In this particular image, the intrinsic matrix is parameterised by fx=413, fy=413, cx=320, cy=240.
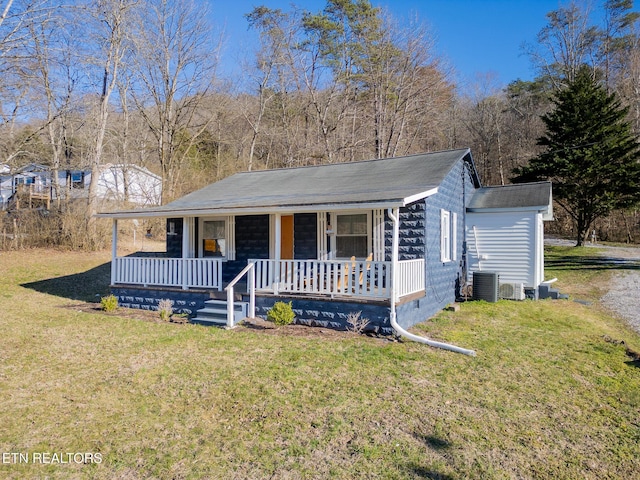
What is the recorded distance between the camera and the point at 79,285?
47.0 feet

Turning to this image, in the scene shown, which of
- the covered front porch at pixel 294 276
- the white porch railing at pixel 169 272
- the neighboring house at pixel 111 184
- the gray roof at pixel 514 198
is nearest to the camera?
the covered front porch at pixel 294 276

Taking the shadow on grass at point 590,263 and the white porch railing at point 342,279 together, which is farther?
the shadow on grass at point 590,263

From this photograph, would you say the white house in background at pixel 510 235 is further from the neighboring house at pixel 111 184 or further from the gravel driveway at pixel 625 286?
the neighboring house at pixel 111 184

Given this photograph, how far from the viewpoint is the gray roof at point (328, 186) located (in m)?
8.63

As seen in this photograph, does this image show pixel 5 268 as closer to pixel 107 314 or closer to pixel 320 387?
pixel 107 314

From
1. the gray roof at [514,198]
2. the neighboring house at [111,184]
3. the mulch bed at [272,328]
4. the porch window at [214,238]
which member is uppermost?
the neighboring house at [111,184]

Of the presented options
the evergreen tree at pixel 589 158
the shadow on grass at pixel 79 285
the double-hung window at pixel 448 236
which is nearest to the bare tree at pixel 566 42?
the evergreen tree at pixel 589 158

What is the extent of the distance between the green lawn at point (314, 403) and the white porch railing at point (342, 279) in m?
1.00

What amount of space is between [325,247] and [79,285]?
9527 millimetres

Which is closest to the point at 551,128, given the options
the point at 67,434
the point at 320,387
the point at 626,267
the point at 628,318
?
the point at 626,267

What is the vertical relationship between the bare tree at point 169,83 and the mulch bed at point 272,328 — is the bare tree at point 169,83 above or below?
above

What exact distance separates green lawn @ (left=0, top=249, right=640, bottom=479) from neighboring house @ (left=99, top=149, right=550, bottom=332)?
941mm

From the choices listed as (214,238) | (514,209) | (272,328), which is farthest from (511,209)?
(214,238)

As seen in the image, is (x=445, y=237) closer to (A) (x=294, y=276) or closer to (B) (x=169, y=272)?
(A) (x=294, y=276)
